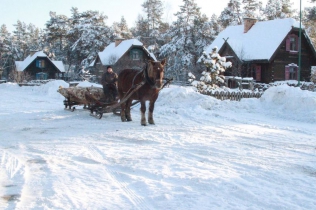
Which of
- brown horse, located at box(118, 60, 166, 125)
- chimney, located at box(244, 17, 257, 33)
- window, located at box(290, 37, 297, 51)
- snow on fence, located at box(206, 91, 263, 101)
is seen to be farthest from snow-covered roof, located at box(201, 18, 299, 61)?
brown horse, located at box(118, 60, 166, 125)

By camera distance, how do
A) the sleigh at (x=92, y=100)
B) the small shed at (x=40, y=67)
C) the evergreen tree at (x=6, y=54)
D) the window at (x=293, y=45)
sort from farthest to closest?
the evergreen tree at (x=6, y=54) → the small shed at (x=40, y=67) → the window at (x=293, y=45) → the sleigh at (x=92, y=100)

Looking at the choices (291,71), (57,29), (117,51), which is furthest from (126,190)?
(57,29)

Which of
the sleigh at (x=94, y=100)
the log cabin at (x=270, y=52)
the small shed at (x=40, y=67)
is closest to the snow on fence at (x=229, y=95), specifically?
the sleigh at (x=94, y=100)

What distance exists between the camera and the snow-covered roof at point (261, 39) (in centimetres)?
3300

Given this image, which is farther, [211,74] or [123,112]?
[211,74]

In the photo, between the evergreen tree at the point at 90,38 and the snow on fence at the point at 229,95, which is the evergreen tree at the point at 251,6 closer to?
the evergreen tree at the point at 90,38

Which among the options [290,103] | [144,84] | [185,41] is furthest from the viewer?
[185,41]

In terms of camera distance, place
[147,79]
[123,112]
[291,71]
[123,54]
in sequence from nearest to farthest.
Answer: [147,79] < [123,112] < [291,71] < [123,54]

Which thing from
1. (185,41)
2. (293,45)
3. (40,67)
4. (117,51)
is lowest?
(40,67)

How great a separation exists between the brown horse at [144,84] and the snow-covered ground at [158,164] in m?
0.53

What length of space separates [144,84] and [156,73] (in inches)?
32.9

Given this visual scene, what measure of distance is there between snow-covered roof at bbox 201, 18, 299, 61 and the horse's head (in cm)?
2423

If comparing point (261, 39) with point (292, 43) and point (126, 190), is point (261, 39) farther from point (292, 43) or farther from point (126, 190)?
point (126, 190)

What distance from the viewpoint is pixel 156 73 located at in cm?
994
